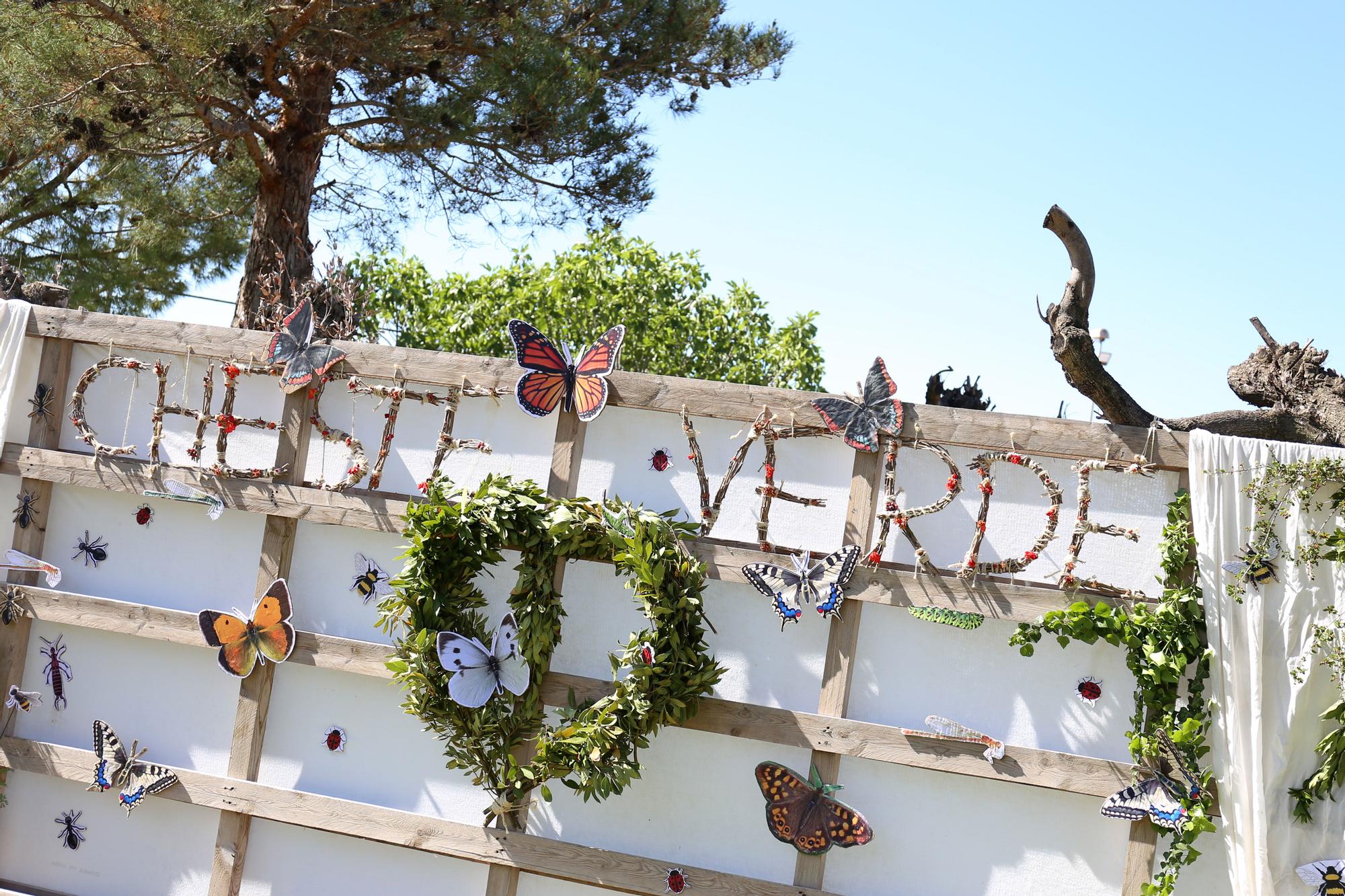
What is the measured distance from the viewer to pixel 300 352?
5141 millimetres

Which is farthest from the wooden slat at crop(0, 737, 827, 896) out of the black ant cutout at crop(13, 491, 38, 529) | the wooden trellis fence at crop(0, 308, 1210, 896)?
the black ant cutout at crop(13, 491, 38, 529)

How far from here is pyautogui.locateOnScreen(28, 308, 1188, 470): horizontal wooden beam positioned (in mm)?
4371

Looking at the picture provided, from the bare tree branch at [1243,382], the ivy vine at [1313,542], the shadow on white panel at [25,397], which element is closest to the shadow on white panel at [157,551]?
the shadow on white panel at [25,397]

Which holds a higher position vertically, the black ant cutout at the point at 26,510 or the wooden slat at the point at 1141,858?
the black ant cutout at the point at 26,510

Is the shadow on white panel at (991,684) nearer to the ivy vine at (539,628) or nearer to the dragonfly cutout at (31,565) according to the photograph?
the ivy vine at (539,628)

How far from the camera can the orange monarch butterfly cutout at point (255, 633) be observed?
16.4 feet

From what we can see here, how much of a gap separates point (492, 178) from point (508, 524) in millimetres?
4422

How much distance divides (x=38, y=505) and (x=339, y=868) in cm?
231

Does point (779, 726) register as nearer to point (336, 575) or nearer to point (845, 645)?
point (845, 645)

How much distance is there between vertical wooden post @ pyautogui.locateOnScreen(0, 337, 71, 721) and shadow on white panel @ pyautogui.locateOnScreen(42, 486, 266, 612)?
43 mm

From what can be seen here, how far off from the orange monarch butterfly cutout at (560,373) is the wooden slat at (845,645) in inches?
44.2

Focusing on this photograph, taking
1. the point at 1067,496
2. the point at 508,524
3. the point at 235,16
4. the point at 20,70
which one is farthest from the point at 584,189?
the point at 1067,496

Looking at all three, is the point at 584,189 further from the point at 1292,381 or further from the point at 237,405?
the point at 1292,381

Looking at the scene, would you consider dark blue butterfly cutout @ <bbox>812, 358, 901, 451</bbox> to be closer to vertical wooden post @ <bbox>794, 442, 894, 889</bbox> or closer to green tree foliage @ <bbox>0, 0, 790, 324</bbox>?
vertical wooden post @ <bbox>794, 442, 894, 889</bbox>
